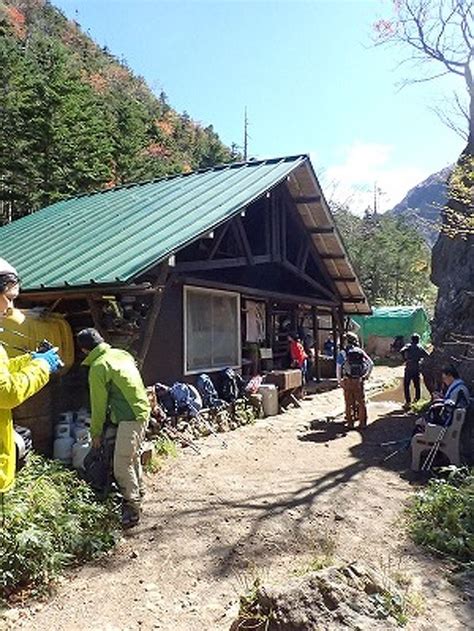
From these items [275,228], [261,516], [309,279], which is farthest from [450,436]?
[309,279]

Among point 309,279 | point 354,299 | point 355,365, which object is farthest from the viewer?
point 354,299

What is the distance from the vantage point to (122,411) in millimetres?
5148

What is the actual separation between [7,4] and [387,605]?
59.2 metres

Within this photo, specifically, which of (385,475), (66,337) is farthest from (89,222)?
(385,475)

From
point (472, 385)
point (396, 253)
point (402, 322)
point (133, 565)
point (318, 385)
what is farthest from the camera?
point (396, 253)

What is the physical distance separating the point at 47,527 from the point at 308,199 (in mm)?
9339

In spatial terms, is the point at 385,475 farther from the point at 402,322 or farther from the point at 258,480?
the point at 402,322

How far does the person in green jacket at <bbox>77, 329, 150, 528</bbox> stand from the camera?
200 inches

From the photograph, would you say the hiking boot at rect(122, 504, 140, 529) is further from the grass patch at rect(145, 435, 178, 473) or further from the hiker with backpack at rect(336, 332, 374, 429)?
the hiker with backpack at rect(336, 332, 374, 429)

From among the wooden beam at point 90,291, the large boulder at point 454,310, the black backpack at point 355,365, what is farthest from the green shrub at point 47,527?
the large boulder at point 454,310

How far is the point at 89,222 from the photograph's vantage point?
10.1m

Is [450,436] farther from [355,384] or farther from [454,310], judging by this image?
[454,310]

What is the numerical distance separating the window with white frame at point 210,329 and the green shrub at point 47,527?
14.7 ft

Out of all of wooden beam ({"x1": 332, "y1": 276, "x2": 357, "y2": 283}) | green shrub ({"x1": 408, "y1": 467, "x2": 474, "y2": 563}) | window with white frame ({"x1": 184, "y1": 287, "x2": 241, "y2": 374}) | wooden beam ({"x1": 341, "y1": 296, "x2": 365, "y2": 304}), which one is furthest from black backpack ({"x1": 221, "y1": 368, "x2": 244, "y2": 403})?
wooden beam ({"x1": 341, "y1": 296, "x2": 365, "y2": 304})
